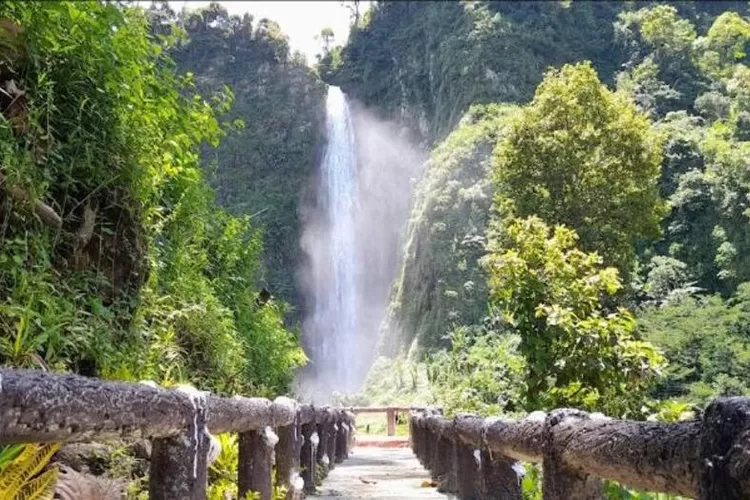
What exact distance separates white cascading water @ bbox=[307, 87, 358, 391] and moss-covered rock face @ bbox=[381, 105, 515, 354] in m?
2.53

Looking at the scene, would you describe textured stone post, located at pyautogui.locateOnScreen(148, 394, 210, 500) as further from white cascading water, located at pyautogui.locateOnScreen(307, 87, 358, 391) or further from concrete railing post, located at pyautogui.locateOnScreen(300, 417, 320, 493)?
white cascading water, located at pyautogui.locateOnScreen(307, 87, 358, 391)

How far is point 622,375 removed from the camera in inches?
211

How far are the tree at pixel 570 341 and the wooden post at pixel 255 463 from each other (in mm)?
2317

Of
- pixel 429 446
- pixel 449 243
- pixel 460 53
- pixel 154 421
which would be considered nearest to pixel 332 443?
pixel 429 446

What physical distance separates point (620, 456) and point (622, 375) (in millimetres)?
3827

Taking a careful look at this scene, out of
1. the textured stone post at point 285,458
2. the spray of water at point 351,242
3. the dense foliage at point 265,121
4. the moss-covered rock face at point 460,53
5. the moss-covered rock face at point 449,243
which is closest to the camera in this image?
the textured stone post at point 285,458

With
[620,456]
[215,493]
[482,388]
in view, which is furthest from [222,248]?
[620,456]

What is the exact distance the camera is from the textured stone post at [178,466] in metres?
2.13

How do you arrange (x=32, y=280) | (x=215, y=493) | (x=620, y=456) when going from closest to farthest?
(x=620, y=456)
(x=32, y=280)
(x=215, y=493)

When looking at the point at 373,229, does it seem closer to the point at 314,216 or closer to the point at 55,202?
the point at 314,216

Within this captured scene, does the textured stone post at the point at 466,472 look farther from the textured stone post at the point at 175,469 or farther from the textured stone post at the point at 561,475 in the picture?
the textured stone post at the point at 175,469

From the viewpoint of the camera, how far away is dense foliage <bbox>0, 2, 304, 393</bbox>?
10.2ft

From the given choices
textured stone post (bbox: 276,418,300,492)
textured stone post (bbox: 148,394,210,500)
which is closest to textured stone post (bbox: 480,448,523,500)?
textured stone post (bbox: 276,418,300,492)

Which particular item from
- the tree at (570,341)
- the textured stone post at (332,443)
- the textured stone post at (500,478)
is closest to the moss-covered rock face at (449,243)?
the textured stone post at (332,443)
